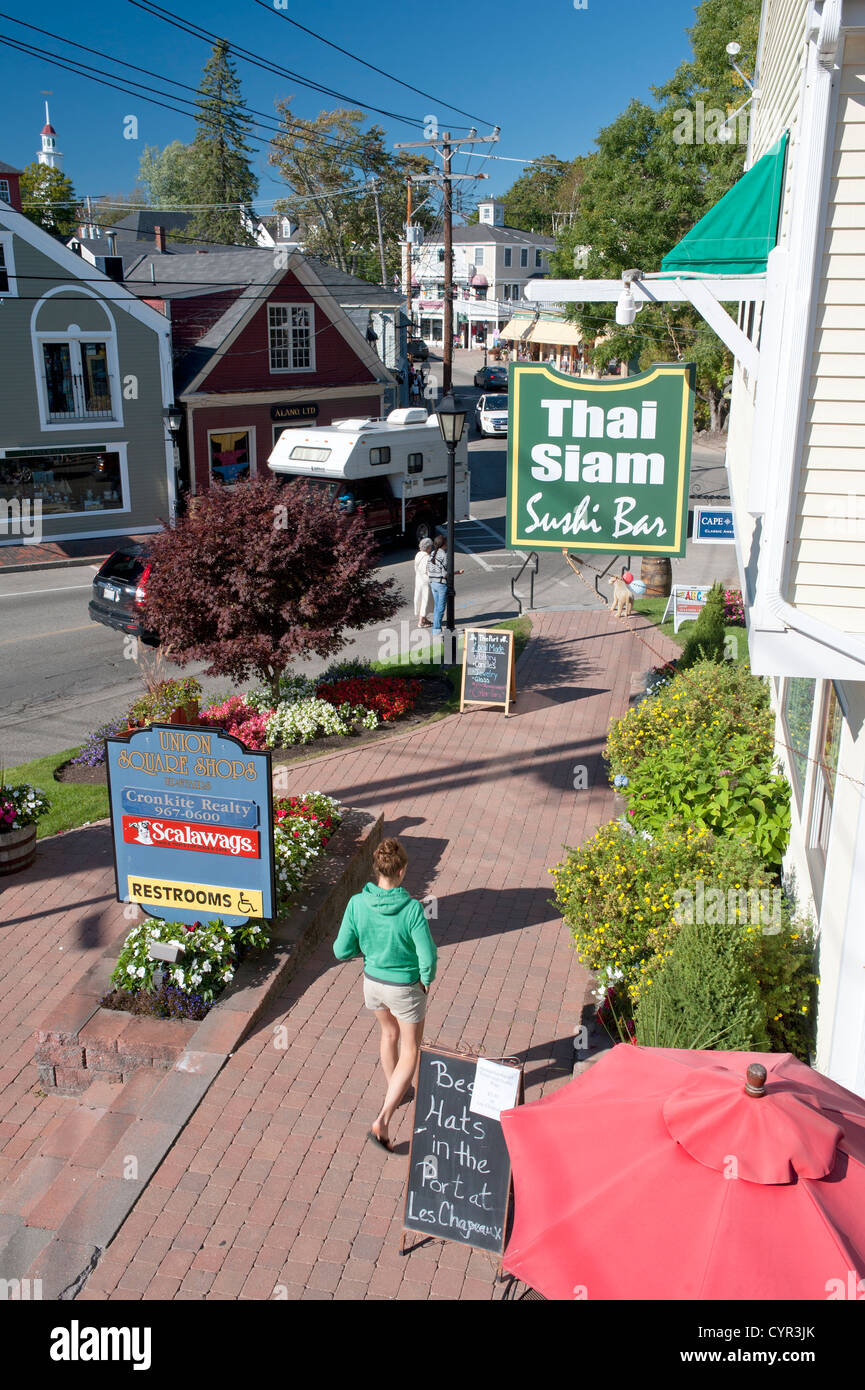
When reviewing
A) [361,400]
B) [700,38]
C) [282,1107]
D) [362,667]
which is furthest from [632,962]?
[700,38]

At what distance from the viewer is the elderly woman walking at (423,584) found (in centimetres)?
1678

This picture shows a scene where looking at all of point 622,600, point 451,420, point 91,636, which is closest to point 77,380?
point 91,636

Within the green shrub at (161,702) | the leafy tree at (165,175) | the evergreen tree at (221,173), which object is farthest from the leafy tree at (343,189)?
the green shrub at (161,702)

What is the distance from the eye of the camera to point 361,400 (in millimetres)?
32562

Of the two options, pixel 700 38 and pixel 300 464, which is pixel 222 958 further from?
pixel 700 38

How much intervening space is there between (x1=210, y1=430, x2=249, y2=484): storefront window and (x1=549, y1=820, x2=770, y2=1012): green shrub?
76.3ft

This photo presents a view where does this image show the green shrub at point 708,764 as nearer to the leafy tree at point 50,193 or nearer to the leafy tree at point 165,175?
the leafy tree at point 50,193

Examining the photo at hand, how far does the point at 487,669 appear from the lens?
13297mm

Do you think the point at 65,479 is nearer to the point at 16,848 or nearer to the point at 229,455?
the point at 229,455

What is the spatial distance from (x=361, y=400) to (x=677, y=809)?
26398 mm

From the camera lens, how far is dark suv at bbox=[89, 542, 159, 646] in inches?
683

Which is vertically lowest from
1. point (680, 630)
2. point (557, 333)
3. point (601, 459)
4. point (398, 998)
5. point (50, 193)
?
point (680, 630)

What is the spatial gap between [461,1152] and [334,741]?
767 centimetres
